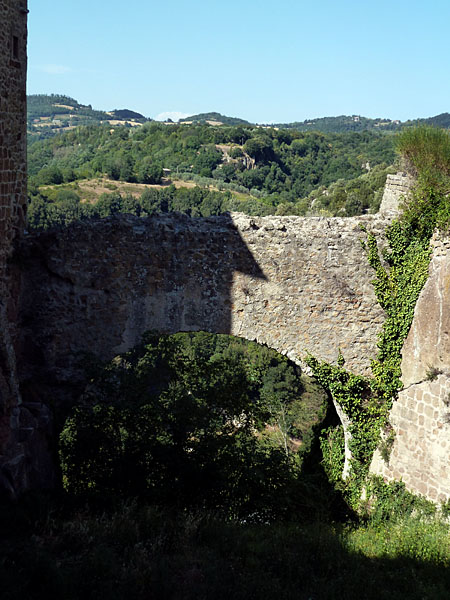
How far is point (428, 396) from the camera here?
27.1ft

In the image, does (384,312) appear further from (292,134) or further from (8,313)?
(292,134)

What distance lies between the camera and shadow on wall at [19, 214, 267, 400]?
8.13m

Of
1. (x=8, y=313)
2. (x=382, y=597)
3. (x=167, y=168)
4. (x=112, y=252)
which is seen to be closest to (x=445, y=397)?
(x=382, y=597)

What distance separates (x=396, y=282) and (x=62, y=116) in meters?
122

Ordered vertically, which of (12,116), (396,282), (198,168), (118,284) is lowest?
(118,284)

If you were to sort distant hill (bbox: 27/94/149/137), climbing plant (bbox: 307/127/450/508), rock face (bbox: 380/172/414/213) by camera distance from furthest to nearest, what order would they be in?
distant hill (bbox: 27/94/149/137) → rock face (bbox: 380/172/414/213) → climbing plant (bbox: 307/127/450/508)

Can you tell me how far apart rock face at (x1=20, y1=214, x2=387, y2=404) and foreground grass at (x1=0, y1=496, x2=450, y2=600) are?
270cm

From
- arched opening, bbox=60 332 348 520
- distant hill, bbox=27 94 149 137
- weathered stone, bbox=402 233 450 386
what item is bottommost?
arched opening, bbox=60 332 348 520

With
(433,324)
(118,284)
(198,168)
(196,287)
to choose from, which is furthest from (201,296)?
(198,168)

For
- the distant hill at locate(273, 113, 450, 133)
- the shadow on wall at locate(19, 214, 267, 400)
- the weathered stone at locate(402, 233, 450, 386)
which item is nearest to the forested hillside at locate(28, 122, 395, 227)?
the weathered stone at locate(402, 233, 450, 386)

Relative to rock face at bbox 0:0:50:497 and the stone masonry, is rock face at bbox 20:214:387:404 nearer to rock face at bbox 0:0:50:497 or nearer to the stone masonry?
the stone masonry

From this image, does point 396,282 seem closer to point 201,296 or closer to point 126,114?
point 201,296

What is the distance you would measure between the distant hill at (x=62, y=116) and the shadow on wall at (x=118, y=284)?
9014cm

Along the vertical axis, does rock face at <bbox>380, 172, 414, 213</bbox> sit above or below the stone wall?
above
